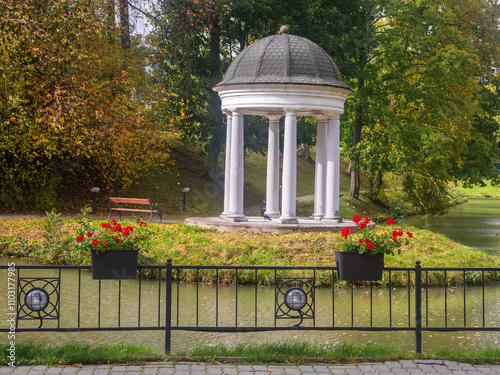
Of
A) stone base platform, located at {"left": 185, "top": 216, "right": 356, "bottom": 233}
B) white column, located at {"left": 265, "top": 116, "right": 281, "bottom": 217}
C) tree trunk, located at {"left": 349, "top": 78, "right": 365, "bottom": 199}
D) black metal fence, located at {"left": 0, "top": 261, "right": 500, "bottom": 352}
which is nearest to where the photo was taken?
black metal fence, located at {"left": 0, "top": 261, "right": 500, "bottom": 352}

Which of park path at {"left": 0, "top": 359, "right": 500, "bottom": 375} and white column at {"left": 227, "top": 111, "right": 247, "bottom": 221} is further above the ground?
white column at {"left": 227, "top": 111, "right": 247, "bottom": 221}

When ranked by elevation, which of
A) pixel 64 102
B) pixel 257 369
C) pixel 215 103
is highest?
pixel 215 103

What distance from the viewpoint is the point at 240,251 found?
1659cm

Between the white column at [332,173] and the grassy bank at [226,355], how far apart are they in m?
12.0

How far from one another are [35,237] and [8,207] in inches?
313

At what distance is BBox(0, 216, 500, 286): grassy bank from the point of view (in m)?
16.1

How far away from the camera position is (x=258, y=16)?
2916cm

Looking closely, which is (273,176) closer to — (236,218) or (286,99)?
(236,218)

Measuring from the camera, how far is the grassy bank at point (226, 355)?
731 cm

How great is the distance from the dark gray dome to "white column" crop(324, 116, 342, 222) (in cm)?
149

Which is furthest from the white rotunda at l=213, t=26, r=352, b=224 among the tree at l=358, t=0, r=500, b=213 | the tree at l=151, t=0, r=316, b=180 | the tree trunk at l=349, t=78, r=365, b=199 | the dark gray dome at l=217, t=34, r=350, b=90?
the tree trunk at l=349, t=78, r=365, b=199

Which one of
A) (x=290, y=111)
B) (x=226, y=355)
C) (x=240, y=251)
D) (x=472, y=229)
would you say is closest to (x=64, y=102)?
(x=290, y=111)

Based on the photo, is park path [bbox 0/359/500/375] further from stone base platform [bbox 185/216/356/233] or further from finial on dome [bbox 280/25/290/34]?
finial on dome [bbox 280/25/290/34]

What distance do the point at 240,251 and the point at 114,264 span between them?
8.04 m
